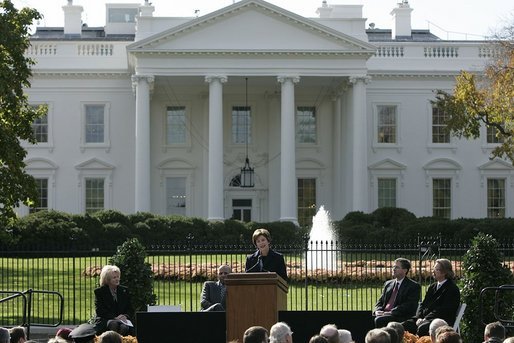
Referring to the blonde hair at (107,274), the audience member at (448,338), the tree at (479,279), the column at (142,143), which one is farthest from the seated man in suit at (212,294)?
the column at (142,143)

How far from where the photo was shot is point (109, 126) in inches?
2183

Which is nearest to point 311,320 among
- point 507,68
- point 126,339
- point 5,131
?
point 126,339

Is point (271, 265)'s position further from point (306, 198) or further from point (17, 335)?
point (306, 198)

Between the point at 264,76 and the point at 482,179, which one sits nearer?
the point at 264,76

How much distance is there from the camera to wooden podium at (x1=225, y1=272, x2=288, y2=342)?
13.3m

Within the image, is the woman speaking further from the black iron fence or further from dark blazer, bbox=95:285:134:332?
the black iron fence

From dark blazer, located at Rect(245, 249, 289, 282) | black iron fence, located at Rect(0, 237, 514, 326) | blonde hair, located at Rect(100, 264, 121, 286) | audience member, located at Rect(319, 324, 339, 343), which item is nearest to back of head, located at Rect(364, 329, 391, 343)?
audience member, located at Rect(319, 324, 339, 343)

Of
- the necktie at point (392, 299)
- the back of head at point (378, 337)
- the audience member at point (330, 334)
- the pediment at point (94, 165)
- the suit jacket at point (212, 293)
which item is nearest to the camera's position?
the back of head at point (378, 337)

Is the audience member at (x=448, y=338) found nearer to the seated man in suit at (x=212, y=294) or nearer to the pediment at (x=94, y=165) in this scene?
the seated man in suit at (x=212, y=294)

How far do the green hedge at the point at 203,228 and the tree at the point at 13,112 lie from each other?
13.5 meters

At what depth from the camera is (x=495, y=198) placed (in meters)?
57.3

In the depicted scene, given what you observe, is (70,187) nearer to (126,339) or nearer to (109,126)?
(109,126)

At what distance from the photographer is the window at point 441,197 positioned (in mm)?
57094

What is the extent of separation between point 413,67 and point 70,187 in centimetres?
1842
